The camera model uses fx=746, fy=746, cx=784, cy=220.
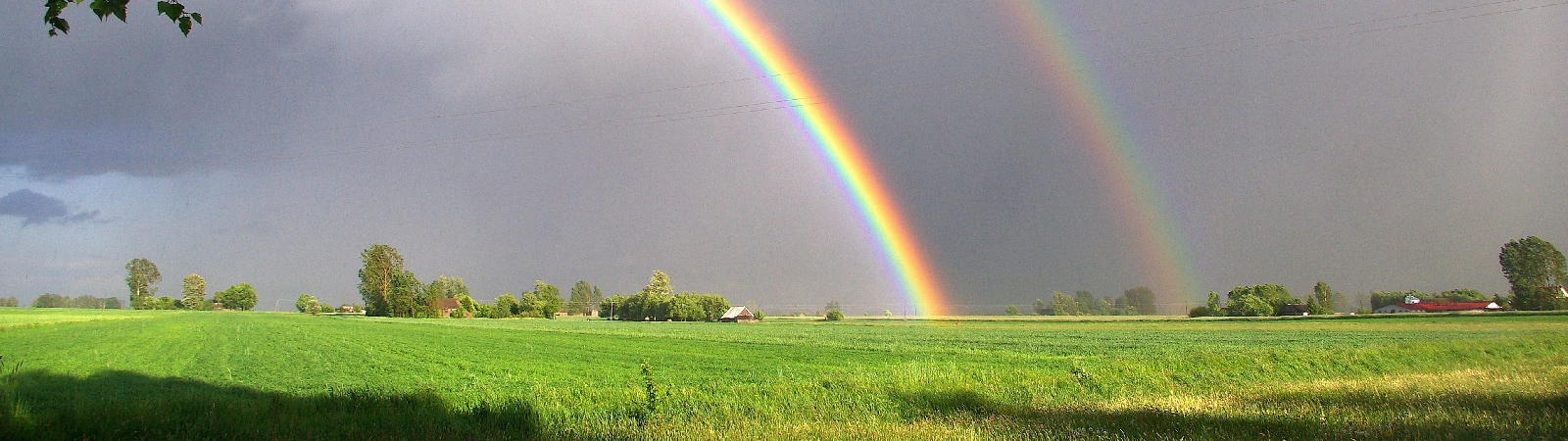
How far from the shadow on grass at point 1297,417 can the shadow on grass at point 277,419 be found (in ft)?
19.8

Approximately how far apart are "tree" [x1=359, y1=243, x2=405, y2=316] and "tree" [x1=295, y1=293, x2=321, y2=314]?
201 ft

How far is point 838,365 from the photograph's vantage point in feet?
71.7

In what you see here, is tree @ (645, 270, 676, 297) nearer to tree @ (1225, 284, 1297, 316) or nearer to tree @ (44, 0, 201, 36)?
tree @ (1225, 284, 1297, 316)

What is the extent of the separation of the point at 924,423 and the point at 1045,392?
5.07 m

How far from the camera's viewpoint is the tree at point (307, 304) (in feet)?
563

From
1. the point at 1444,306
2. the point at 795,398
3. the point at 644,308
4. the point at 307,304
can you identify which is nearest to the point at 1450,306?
the point at 1444,306

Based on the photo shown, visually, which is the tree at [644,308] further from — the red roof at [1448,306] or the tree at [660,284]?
the red roof at [1448,306]

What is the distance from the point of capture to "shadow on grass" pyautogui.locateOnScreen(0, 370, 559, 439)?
346 inches

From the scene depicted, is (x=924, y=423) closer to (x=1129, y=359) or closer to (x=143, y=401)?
(x=143, y=401)

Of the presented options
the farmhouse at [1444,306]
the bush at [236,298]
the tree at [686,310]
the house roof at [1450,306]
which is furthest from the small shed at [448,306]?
the house roof at [1450,306]

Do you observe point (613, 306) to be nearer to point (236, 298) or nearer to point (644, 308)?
point (644, 308)

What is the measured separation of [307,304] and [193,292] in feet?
78.8

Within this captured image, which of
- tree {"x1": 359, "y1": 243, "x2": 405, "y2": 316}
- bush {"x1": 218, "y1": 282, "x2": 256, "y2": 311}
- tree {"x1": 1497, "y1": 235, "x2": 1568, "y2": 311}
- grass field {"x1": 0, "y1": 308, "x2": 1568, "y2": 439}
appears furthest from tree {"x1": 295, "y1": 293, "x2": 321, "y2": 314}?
tree {"x1": 1497, "y1": 235, "x2": 1568, "y2": 311}

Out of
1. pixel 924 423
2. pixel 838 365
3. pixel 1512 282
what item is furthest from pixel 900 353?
pixel 1512 282
